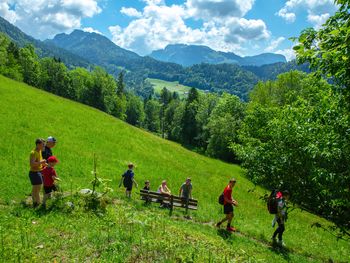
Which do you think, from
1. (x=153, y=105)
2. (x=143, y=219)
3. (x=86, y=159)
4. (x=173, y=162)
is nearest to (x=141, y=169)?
(x=86, y=159)

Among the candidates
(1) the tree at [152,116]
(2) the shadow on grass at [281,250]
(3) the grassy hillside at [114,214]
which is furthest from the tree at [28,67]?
(2) the shadow on grass at [281,250]

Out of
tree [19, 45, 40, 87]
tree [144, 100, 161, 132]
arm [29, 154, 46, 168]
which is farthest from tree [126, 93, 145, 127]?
arm [29, 154, 46, 168]

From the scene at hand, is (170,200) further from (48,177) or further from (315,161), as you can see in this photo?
(315,161)

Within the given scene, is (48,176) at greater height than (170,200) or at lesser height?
greater

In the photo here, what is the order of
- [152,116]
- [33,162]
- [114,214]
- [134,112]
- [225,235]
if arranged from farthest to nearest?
[152,116]
[134,112]
[225,235]
[114,214]
[33,162]

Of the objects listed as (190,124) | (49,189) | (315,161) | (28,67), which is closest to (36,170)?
(49,189)

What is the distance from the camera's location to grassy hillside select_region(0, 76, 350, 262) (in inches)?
420

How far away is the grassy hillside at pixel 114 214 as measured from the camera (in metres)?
10.7

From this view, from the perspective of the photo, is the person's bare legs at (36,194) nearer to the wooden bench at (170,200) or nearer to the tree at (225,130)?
the wooden bench at (170,200)

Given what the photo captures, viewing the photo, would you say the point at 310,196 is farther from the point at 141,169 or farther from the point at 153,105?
the point at 153,105

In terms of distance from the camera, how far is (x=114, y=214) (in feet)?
48.8

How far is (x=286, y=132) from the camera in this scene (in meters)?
13.3

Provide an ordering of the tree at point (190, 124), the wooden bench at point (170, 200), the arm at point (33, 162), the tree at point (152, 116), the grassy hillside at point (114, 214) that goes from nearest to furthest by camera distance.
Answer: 1. the grassy hillside at point (114, 214)
2. the arm at point (33, 162)
3. the wooden bench at point (170, 200)
4. the tree at point (190, 124)
5. the tree at point (152, 116)

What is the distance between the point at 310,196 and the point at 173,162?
31.5m
